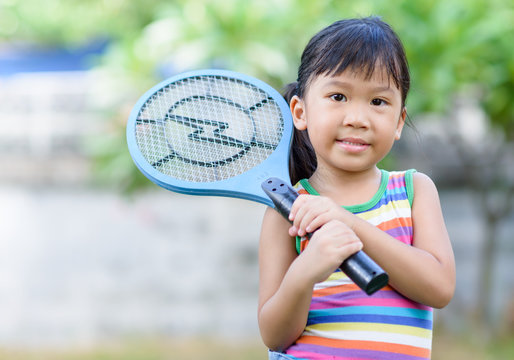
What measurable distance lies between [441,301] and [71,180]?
18.3 ft

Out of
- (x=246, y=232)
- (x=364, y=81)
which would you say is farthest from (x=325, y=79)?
(x=246, y=232)

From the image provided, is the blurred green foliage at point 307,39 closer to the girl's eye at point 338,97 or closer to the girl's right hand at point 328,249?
the girl's eye at point 338,97

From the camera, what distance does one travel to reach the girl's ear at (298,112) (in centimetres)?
159

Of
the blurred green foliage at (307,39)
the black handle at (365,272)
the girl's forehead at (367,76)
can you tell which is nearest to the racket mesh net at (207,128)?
the girl's forehead at (367,76)

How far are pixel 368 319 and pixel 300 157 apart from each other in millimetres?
503

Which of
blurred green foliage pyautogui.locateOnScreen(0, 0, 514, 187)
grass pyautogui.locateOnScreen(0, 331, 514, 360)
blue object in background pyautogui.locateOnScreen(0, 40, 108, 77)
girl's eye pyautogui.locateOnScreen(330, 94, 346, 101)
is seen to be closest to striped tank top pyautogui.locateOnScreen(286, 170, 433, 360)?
girl's eye pyautogui.locateOnScreen(330, 94, 346, 101)

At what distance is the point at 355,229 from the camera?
1372 mm

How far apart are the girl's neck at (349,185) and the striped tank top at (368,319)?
0.03 meters

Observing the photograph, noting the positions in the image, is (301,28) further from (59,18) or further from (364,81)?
(59,18)

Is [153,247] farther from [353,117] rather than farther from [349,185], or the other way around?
[353,117]

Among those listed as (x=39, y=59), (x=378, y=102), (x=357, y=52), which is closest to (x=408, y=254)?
(x=378, y=102)

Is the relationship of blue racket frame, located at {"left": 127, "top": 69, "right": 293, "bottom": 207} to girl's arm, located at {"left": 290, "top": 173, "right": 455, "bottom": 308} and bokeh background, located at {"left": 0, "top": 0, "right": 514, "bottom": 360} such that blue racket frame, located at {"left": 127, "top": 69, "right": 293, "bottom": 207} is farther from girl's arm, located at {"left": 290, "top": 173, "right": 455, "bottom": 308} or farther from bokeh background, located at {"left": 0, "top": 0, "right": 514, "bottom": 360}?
bokeh background, located at {"left": 0, "top": 0, "right": 514, "bottom": 360}

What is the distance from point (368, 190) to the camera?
1.53 m

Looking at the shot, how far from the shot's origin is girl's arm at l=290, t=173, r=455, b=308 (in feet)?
4.50
